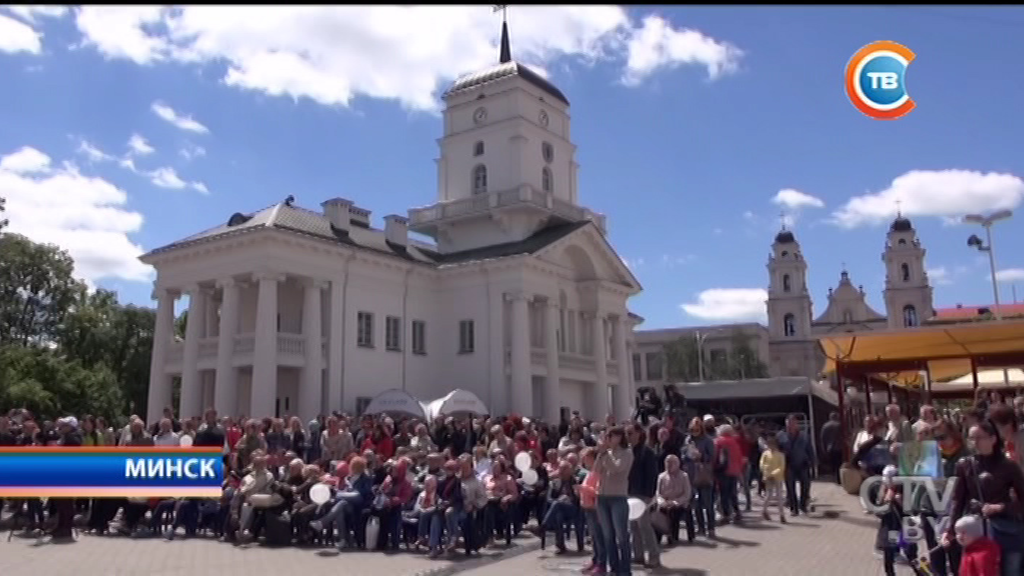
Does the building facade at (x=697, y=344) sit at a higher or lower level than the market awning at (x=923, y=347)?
higher

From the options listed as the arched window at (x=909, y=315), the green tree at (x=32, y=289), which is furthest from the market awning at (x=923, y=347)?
the arched window at (x=909, y=315)

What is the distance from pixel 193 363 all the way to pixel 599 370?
719 inches

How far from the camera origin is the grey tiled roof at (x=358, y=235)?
32.4 metres

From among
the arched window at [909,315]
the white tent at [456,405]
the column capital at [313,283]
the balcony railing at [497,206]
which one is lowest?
the white tent at [456,405]

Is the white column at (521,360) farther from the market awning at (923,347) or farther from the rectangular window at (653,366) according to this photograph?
the rectangular window at (653,366)

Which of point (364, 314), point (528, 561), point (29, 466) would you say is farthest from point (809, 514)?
point (364, 314)

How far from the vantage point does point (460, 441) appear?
1962cm

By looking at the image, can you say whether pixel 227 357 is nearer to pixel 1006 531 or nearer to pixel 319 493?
pixel 319 493

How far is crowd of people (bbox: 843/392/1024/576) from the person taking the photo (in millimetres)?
6668

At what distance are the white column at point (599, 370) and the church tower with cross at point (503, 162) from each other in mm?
5459

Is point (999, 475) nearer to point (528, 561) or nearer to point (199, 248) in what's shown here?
point (528, 561)

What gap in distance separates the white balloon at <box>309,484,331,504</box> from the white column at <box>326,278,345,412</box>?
17.9m

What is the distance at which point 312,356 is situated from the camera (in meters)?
31.1

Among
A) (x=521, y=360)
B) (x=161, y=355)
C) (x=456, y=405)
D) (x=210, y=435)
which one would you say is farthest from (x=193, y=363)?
(x=210, y=435)
